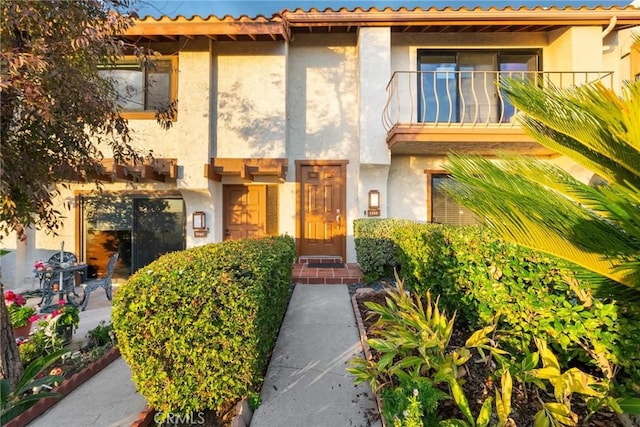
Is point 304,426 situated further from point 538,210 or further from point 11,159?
point 11,159

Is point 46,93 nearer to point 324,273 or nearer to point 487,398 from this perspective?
point 487,398

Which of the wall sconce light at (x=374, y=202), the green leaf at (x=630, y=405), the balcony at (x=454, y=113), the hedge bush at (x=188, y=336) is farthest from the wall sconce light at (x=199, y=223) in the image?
the green leaf at (x=630, y=405)

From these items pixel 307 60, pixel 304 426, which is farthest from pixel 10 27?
pixel 307 60

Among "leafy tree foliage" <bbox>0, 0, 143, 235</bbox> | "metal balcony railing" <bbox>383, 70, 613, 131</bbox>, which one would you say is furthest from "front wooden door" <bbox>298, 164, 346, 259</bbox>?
"leafy tree foliage" <bbox>0, 0, 143, 235</bbox>

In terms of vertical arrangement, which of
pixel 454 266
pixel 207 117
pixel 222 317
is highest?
pixel 207 117

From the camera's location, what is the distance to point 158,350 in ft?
6.76

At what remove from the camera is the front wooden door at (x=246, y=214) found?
7574 millimetres

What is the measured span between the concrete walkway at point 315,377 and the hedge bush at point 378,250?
1.41m

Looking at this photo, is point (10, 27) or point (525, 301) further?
point (10, 27)

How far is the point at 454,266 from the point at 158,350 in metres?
2.62

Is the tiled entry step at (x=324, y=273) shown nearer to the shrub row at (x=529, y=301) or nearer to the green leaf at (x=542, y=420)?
the shrub row at (x=529, y=301)

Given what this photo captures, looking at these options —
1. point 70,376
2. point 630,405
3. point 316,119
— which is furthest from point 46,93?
point 316,119

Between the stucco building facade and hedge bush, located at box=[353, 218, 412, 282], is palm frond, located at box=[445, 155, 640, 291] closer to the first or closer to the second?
hedge bush, located at box=[353, 218, 412, 282]

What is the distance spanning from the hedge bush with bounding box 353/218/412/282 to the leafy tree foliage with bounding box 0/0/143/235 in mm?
4531
